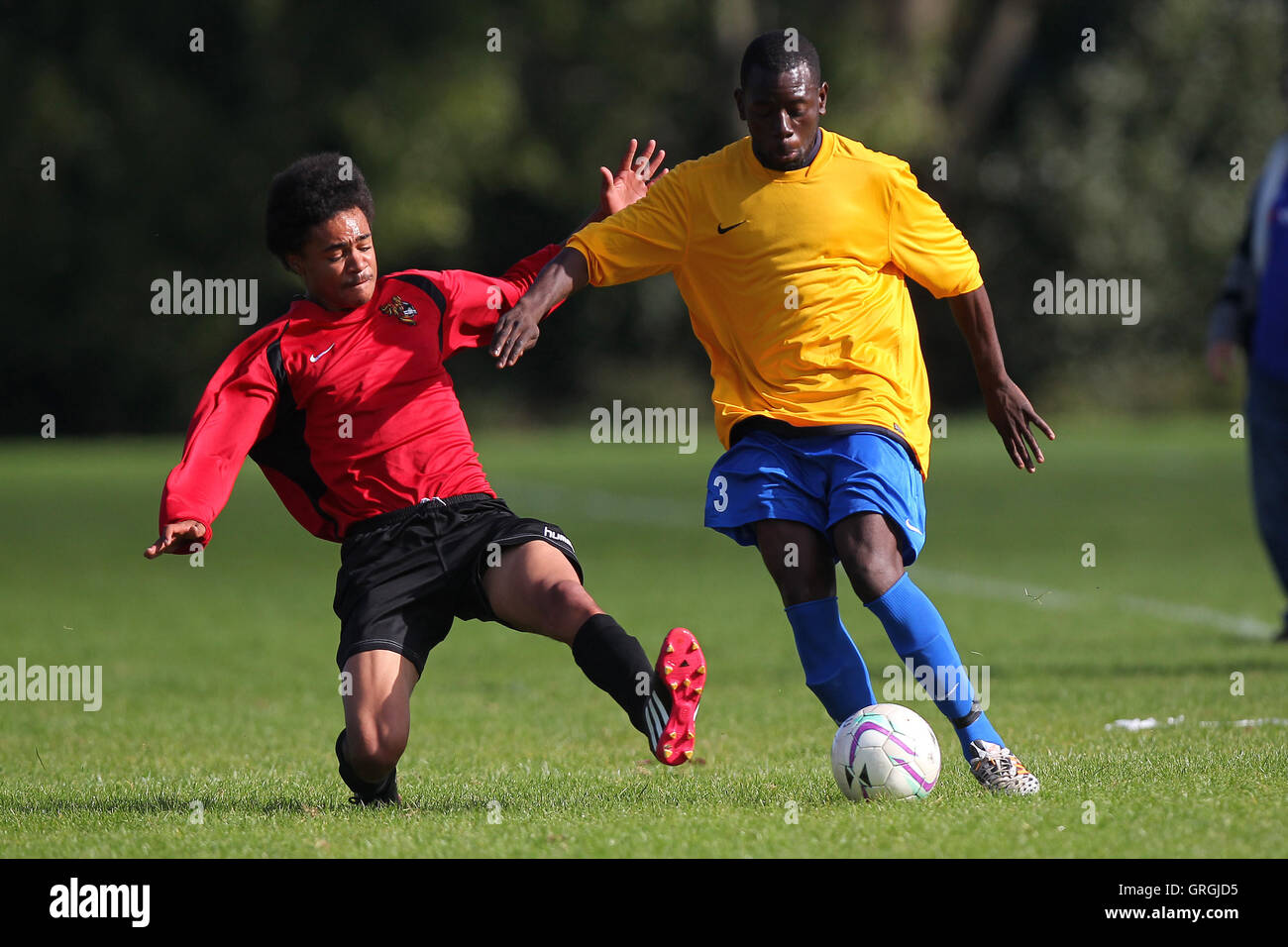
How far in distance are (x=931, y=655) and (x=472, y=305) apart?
6.08 feet

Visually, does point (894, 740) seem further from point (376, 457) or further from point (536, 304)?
point (376, 457)

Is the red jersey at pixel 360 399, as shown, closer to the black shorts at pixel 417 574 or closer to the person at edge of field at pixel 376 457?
the person at edge of field at pixel 376 457

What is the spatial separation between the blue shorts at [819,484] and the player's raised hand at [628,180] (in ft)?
3.26

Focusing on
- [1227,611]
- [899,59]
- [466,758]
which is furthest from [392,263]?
[466,758]

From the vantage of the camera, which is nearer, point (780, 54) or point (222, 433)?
point (780, 54)

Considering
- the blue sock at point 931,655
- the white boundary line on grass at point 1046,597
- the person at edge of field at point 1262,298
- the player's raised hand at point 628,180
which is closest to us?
the blue sock at point 931,655

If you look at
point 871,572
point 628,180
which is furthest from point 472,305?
point 871,572

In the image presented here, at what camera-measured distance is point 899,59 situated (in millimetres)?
34062

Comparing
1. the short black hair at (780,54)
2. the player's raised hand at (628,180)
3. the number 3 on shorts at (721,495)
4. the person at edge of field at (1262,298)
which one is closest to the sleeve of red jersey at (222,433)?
the player's raised hand at (628,180)

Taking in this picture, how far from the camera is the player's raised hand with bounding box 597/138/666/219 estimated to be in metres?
6.19

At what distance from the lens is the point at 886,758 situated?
5.41 m

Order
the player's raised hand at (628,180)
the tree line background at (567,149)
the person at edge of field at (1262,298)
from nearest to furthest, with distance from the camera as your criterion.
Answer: the player's raised hand at (628,180), the person at edge of field at (1262,298), the tree line background at (567,149)

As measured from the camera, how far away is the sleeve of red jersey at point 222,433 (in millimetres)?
5457

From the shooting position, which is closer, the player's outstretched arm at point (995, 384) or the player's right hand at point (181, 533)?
the player's right hand at point (181, 533)
